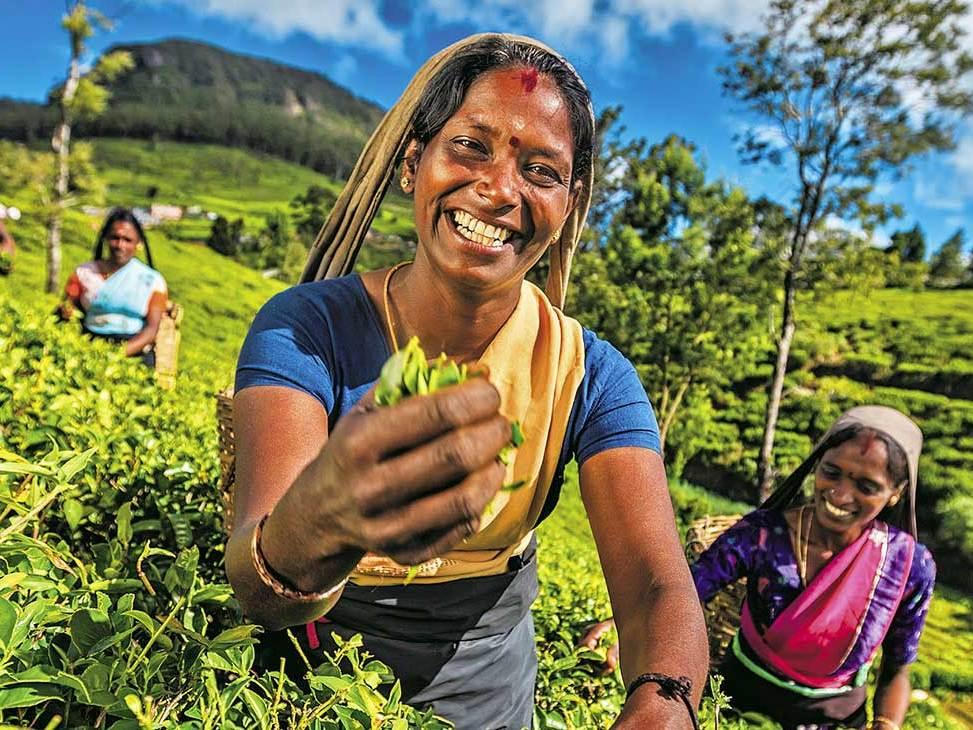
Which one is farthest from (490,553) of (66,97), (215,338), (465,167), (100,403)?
(215,338)

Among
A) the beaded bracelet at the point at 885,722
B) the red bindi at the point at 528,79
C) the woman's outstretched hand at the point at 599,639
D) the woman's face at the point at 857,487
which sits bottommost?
the beaded bracelet at the point at 885,722

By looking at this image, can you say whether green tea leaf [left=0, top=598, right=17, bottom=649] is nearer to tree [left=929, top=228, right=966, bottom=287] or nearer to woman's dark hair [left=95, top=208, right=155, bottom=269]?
woman's dark hair [left=95, top=208, right=155, bottom=269]

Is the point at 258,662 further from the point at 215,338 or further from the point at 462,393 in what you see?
the point at 215,338

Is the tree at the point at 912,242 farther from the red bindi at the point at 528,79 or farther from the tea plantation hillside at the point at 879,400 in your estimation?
the red bindi at the point at 528,79

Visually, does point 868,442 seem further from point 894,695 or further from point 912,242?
point 912,242

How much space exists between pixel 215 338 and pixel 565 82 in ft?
57.8

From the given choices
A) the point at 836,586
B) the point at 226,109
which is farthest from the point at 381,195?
the point at 226,109

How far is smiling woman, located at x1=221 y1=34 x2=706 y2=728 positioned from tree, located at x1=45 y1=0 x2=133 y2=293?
599 inches

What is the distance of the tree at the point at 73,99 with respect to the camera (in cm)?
1423

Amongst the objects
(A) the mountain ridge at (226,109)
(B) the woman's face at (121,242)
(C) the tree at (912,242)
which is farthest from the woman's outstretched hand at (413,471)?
(A) the mountain ridge at (226,109)

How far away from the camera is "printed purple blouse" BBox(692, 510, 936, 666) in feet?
9.68

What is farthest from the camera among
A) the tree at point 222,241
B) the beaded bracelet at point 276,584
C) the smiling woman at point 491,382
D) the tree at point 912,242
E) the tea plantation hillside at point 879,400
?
the tree at point 912,242

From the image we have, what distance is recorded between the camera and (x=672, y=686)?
1184 millimetres

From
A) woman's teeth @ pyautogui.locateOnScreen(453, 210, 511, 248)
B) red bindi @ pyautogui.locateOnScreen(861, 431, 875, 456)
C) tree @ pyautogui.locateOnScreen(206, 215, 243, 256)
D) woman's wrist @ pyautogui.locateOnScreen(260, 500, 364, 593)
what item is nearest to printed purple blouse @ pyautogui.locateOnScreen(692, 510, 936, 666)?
A: red bindi @ pyautogui.locateOnScreen(861, 431, 875, 456)
